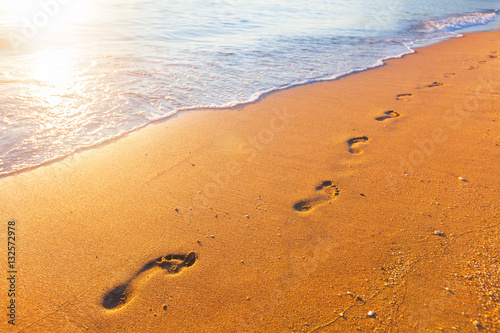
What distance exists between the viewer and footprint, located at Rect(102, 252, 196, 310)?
197 centimetres

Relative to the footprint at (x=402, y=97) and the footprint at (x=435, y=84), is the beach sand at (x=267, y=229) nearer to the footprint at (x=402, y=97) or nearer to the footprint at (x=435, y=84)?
the footprint at (x=402, y=97)

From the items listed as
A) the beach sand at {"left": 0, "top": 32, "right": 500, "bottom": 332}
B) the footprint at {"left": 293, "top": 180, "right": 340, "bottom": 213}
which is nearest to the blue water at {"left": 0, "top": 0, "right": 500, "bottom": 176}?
the beach sand at {"left": 0, "top": 32, "right": 500, "bottom": 332}

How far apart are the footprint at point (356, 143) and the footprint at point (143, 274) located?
229 centimetres

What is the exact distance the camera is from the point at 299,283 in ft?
6.73

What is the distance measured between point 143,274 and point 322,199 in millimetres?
1670

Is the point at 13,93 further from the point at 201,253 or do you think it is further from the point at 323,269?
the point at 323,269

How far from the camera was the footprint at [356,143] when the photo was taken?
3.55 m

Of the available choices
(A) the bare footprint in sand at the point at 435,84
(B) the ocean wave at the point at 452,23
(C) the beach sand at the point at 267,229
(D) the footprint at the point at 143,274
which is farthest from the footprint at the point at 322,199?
(B) the ocean wave at the point at 452,23

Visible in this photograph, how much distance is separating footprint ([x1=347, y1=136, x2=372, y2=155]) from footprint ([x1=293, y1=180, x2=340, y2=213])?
0.76m

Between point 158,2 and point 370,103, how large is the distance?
16.8 meters

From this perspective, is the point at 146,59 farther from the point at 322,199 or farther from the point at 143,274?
the point at 143,274

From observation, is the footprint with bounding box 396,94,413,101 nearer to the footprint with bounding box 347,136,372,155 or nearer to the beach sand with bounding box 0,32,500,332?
the beach sand with bounding box 0,32,500,332

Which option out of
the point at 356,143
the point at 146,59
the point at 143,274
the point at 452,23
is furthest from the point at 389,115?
the point at 452,23

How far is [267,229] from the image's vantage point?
249cm
